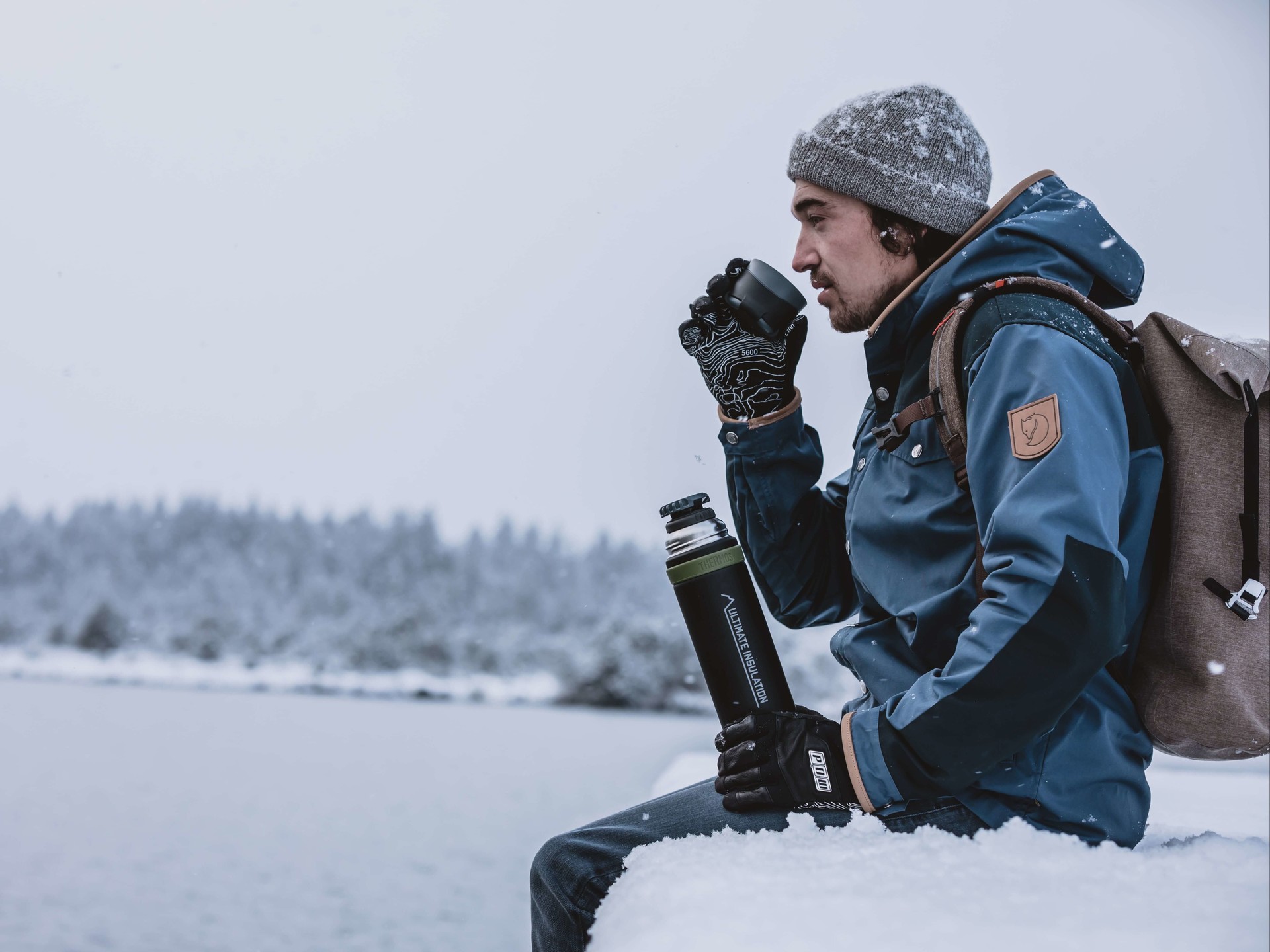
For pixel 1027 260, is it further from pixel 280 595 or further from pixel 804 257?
pixel 280 595

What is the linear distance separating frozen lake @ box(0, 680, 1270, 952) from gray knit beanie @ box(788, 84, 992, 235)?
141 cm

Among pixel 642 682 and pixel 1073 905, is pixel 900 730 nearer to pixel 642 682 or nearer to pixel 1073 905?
pixel 1073 905

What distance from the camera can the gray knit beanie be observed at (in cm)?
181

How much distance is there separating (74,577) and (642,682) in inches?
1105

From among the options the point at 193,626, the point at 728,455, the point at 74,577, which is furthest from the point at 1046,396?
the point at 74,577

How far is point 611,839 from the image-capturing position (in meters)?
1.60

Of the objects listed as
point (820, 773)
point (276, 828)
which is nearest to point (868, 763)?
point (820, 773)

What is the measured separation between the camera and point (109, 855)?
5.64 m

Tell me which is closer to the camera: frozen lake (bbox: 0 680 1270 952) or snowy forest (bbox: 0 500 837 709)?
frozen lake (bbox: 0 680 1270 952)

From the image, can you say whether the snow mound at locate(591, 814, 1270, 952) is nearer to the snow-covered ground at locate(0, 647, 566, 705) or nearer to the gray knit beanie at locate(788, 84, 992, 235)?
the gray knit beanie at locate(788, 84, 992, 235)

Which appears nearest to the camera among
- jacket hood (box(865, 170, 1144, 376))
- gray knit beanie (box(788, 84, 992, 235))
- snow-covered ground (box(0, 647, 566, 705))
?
jacket hood (box(865, 170, 1144, 376))

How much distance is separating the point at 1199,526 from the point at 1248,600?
12 cm

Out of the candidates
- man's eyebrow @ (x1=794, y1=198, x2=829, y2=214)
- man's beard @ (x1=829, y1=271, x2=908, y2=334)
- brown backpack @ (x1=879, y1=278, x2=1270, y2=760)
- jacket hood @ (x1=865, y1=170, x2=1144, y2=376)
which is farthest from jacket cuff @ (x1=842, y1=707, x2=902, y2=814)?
man's eyebrow @ (x1=794, y1=198, x2=829, y2=214)

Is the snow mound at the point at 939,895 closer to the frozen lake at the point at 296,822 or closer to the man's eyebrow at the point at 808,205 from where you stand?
the frozen lake at the point at 296,822
